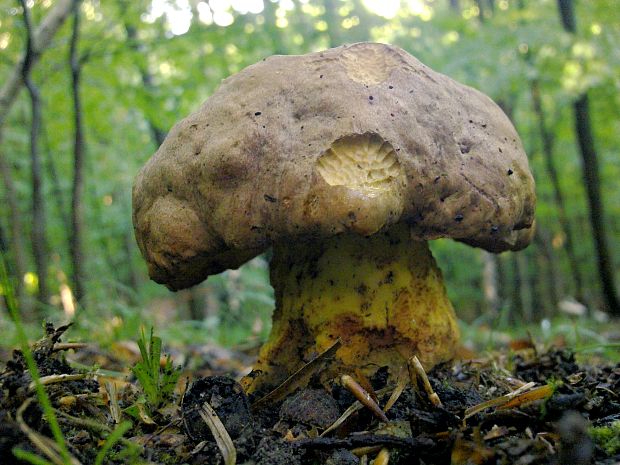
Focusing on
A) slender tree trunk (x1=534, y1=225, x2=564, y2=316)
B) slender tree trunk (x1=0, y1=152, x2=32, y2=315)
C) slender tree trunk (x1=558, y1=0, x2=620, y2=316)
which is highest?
slender tree trunk (x1=0, y1=152, x2=32, y2=315)

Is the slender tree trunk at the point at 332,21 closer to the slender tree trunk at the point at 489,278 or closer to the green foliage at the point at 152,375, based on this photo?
the green foliage at the point at 152,375

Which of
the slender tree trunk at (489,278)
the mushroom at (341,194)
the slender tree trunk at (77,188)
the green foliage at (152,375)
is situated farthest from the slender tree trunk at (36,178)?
the slender tree trunk at (489,278)

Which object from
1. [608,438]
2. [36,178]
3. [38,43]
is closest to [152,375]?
[608,438]

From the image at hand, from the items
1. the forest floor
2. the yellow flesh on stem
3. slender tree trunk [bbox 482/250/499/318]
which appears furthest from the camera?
slender tree trunk [bbox 482/250/499/318]

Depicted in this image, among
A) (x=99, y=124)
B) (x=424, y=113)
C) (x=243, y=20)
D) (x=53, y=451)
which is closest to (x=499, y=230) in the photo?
(x=424, y=113)

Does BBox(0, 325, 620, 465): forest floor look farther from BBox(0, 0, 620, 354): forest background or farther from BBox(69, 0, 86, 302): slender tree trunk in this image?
BBox(69, 0, 86, 302): slender tree trunk

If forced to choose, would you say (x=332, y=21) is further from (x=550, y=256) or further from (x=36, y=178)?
(x=550, y=256)

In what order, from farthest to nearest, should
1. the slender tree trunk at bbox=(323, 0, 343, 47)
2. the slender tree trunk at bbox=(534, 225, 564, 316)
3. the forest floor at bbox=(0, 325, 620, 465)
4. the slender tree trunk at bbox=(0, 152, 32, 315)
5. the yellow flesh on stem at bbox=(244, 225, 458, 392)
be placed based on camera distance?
the slender tree trunk at bbox=(534, 225, 564, 316) < the slender tree trunk at bbox=(0, 152, 32, 315) < the slender tree trunk at bbox=(323, 0, 343, 47) < the yellow flesh on stem at bbox=(244, 225, 458, 392) < the forest floor at bbox=(0, 325, 620, 465)

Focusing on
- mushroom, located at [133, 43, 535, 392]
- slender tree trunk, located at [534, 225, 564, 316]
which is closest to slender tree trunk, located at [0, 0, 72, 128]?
mushroom, located at [133, 43, 535, 392]
